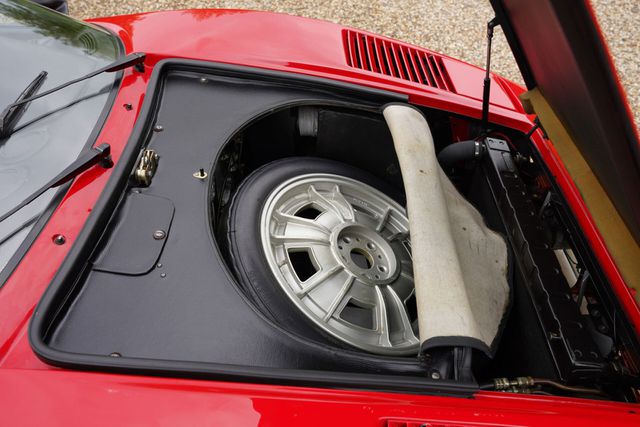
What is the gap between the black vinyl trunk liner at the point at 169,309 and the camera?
1062mm

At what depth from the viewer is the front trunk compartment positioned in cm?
110

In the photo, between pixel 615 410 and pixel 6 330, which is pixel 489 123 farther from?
pixel 6 330

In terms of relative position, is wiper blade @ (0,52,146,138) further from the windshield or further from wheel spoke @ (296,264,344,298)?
wheel spoke @ (296,264,344,298)

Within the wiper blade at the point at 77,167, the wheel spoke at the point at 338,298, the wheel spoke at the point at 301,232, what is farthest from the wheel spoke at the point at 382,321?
the wiper blade at the point at 77,167

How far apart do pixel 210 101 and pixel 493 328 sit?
113cm

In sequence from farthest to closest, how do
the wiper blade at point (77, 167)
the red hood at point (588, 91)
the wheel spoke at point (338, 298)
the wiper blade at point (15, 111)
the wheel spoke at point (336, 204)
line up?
the wheel spoke at point (336, 204)
the wheel spoke at point (338, 298)
the wiper blade at point (15, 111)
the wiper blade at point (77, 167)
the red hood at point (588, 91)

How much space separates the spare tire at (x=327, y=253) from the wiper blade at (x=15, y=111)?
2.10ft

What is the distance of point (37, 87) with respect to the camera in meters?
1.51

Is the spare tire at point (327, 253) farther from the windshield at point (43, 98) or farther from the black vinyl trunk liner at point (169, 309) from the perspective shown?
the windshield at point (43, 98)

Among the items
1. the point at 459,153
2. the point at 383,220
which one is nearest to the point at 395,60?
the point at 459,153

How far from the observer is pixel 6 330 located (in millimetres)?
1053

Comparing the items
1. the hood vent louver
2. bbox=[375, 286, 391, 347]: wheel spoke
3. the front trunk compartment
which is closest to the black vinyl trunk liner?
the front trunk compartment

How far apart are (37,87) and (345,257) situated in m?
1.07

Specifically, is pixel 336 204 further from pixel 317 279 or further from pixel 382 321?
pixel 382 321
